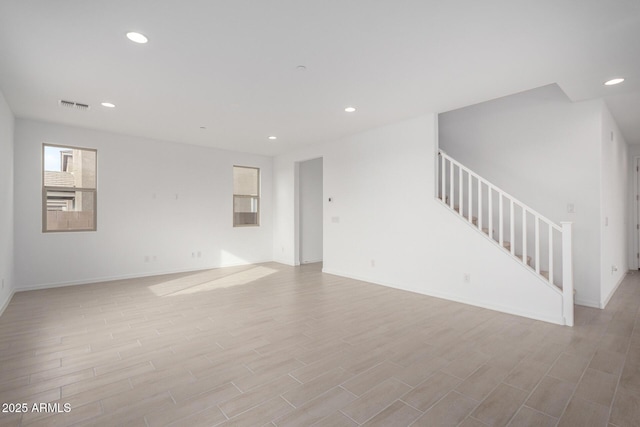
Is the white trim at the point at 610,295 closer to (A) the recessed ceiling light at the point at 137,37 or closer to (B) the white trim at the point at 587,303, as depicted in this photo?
(B) the white trim at the point at 587,303

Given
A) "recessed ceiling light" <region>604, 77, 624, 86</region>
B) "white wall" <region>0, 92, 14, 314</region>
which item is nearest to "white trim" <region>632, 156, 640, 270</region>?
"recessed ceiling light" <region>604, 77, 624, 86</region>

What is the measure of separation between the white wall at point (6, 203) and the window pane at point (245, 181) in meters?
3.94

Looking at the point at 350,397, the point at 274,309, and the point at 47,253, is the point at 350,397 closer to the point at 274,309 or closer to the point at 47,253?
the point at 274,309

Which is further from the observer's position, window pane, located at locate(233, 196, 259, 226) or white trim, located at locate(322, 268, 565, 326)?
window pane, located at locate(233, 196, 259, 226)

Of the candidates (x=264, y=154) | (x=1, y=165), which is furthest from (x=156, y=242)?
(x=264, y=154)

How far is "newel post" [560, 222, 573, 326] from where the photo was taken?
346 centimetres

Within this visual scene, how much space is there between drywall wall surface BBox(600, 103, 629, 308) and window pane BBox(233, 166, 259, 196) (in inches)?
264

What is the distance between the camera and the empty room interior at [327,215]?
2.24 metres

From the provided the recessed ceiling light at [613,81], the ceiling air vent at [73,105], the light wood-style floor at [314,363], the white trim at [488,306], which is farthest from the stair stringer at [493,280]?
the ceiling air vent at [73,105]

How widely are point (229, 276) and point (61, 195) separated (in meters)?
3.24

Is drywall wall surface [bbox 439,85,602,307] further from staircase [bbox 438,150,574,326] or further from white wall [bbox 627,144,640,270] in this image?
white wall [bbox 627,144,640,270]

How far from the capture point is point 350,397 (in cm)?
211

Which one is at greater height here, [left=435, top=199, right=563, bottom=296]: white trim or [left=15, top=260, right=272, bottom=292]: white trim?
[left=435, top=199, right=563, bottom=296]: white trim

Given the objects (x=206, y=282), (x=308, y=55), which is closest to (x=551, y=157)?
(x=308, y=55)
